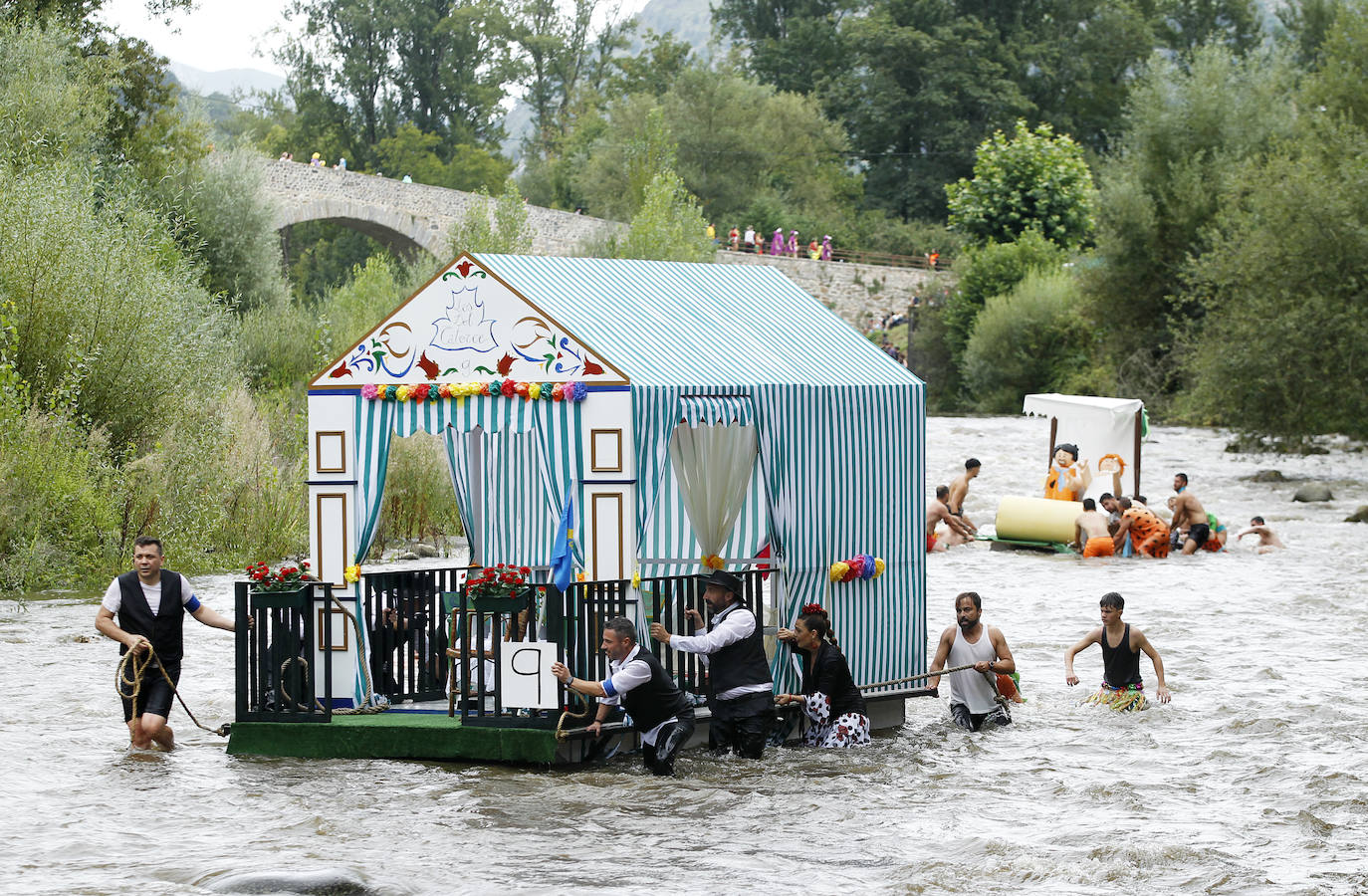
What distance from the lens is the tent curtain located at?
1172cm

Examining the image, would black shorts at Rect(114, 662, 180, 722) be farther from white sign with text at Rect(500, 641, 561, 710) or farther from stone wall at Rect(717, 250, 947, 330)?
stone wall at Rect(717, 250, 947, 330)

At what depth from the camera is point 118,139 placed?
30156 mm

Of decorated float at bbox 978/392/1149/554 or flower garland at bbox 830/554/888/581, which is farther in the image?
decorated float at bbox 978/392/1149/554

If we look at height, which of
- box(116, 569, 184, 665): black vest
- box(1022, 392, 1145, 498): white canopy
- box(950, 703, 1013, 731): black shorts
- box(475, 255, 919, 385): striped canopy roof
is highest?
box(475, 255, 919, 385): striped canopy roof

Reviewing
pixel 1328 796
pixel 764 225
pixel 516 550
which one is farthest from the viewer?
pixel 764 225

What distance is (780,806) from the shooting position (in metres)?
9.98

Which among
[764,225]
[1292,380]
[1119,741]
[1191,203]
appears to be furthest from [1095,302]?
[1119,741]

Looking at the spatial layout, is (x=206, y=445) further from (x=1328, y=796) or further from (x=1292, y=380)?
(x=1292, y=380)

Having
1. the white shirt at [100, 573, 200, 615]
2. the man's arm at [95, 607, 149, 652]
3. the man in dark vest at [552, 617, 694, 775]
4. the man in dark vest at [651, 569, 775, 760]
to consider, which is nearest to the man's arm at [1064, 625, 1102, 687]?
the man in dark vest at [651, 569, 775, 760]

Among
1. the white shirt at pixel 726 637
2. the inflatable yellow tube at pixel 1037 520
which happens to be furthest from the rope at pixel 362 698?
the inflatable yellow tube at pixel 1037 520

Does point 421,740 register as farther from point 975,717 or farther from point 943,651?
point 975,717

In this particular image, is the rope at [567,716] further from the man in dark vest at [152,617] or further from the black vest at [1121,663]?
the black vest at [1121,663]

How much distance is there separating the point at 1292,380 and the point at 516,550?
71.5 ft

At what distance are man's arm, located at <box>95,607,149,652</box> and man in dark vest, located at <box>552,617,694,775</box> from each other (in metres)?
2.77
